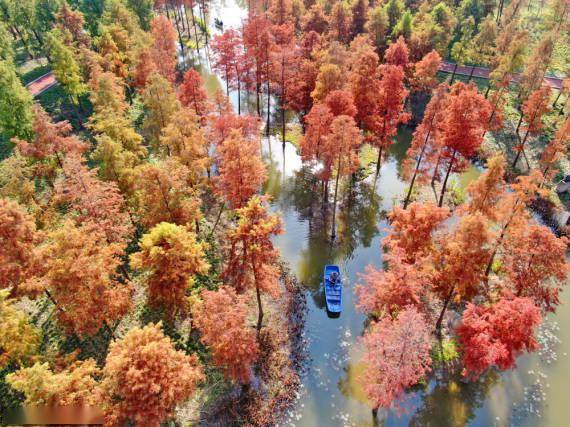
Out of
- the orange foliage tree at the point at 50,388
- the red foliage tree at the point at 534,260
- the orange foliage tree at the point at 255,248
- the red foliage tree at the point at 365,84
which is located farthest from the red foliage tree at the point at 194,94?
the red foliage tree at the point at 534,260

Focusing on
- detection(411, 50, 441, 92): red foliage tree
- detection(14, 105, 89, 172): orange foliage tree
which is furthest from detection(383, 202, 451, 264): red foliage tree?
detection(14, 105, 89, 172): orange foliage tree

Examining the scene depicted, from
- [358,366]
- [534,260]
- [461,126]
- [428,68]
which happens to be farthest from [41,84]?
[534,260]

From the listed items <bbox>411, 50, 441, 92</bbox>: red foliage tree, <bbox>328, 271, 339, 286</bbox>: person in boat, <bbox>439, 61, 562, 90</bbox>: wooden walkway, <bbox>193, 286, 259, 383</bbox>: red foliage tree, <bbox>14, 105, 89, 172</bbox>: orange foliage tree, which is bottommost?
<bbox>328, 271, 339, 286</bbox>: person in boat

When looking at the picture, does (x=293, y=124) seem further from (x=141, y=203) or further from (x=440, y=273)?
(x=440, y=273)

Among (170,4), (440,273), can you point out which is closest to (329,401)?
(440,273)

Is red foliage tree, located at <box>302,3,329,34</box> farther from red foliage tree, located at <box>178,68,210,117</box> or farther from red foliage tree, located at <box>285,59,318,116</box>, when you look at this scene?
red foliage tree, located at <box>178,68,210,117</box>
